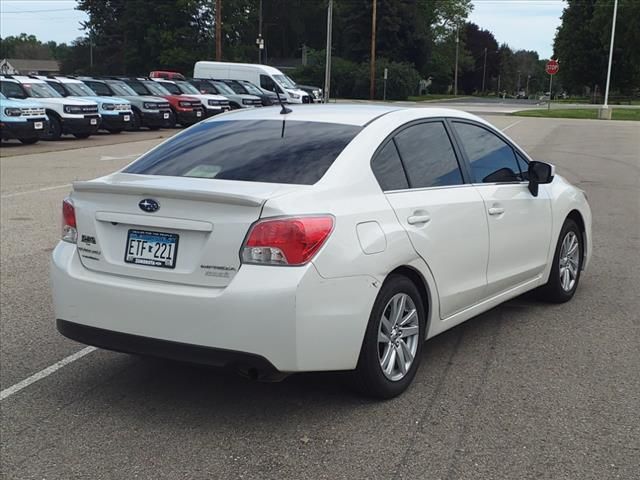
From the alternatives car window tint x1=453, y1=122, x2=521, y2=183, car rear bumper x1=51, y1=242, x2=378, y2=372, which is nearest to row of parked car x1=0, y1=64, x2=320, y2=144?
car window tint x1=453, y1=122, x2=521, y2=183

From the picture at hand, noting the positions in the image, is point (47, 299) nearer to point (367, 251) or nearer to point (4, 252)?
point (4, 252)

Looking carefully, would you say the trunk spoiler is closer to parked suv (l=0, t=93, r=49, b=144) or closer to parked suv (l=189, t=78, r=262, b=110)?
parked suv (l=0, t=93, r=49, b=144)

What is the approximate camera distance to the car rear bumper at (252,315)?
3.67 metres

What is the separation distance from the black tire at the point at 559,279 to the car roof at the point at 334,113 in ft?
4.81

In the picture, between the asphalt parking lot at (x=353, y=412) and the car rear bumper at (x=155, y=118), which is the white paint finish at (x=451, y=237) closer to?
the asphalt parking lot at (x=353, y=412)

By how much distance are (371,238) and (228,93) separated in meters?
30.5

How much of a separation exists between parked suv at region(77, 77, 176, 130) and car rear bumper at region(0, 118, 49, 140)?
18.5ft

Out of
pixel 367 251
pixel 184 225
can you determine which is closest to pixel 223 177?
pixel 184 225

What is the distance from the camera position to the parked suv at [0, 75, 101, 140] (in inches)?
906

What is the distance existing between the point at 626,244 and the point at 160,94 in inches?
924

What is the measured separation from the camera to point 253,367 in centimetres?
375

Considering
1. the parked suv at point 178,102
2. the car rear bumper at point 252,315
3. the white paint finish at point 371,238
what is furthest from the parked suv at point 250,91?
the car rear bumper at point 252,315

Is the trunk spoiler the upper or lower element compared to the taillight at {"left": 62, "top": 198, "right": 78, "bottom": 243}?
upper

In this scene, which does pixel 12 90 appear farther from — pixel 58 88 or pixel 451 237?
pixel 451 237
